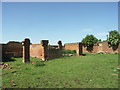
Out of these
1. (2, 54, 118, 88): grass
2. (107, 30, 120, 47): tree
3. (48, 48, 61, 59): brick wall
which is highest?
(107, 30, 120, 47): tree

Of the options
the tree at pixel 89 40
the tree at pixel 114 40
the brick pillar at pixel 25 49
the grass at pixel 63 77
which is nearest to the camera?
the grass at pixel 63 77

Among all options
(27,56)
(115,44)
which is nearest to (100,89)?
(27,56)

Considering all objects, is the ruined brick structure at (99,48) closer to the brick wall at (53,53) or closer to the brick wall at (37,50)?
the brick wall at (53,53)

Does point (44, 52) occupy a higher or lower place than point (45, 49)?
lower

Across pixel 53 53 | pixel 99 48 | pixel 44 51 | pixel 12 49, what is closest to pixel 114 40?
pixel 99 48

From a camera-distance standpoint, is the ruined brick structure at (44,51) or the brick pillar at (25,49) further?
the ruined brick structure at (44,51)

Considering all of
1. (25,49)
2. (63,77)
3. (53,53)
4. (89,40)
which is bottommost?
(63,77)

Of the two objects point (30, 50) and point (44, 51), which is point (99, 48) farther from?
point (44, 51)

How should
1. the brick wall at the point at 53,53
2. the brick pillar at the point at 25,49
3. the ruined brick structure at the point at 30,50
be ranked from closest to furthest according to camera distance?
the brick pillar at the point at 25,49
the ruined brick structure at the point at 30,50
the brick wall at the point at 53,53

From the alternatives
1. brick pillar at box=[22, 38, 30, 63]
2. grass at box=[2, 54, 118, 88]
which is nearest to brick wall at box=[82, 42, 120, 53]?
grass at box=[2, 54, 118, 88]

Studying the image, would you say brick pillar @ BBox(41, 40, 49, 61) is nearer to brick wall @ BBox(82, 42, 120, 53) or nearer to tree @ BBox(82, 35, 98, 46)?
brick wall @ BBox(82, 42, 120, 53)

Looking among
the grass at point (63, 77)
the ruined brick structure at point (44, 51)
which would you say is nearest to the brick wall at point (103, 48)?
the ruined brick structure at point (44, 51)

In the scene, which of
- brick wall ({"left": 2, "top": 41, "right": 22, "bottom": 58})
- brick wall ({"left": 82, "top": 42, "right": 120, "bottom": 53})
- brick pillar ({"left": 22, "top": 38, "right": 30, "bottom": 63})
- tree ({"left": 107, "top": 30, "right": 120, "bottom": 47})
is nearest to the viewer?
brick pillar ({"left": 22, "top": 38, "right": 30, "bottom": 63})

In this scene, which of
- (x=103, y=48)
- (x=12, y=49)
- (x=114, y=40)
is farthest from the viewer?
(x=103, y=48)
